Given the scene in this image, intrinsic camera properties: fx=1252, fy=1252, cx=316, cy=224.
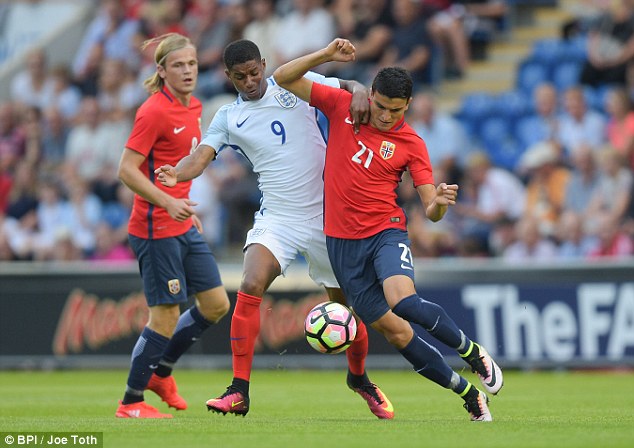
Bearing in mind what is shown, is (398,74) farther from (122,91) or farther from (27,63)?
(27,63)

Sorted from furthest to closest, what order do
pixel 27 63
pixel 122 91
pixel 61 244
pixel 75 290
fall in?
pixel 27 63
pixel 122 91
pixel 61 244
pixel 75 290

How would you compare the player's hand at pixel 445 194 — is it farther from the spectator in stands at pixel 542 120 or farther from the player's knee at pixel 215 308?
the spectator in stands at pixel 542 120

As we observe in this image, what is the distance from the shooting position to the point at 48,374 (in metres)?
15.8

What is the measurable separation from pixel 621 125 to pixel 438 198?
8.45 metres

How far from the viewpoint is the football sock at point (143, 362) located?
930cm

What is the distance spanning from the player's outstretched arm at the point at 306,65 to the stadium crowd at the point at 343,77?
707 cm

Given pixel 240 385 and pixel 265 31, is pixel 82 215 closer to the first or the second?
pixel 265 31

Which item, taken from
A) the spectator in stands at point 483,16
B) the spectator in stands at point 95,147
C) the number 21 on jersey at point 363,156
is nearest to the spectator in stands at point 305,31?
the spectator in stands at point 483,16

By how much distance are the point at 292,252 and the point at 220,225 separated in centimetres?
909

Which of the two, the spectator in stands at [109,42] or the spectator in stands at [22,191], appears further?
the spectator in stands at [109,42]

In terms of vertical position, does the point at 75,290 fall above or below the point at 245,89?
below

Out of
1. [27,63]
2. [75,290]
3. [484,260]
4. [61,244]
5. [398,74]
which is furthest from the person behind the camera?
[27,63]

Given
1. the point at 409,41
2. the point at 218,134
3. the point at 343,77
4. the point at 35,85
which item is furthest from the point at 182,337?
the point at 35,85

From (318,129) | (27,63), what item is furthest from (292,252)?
(27,63)
